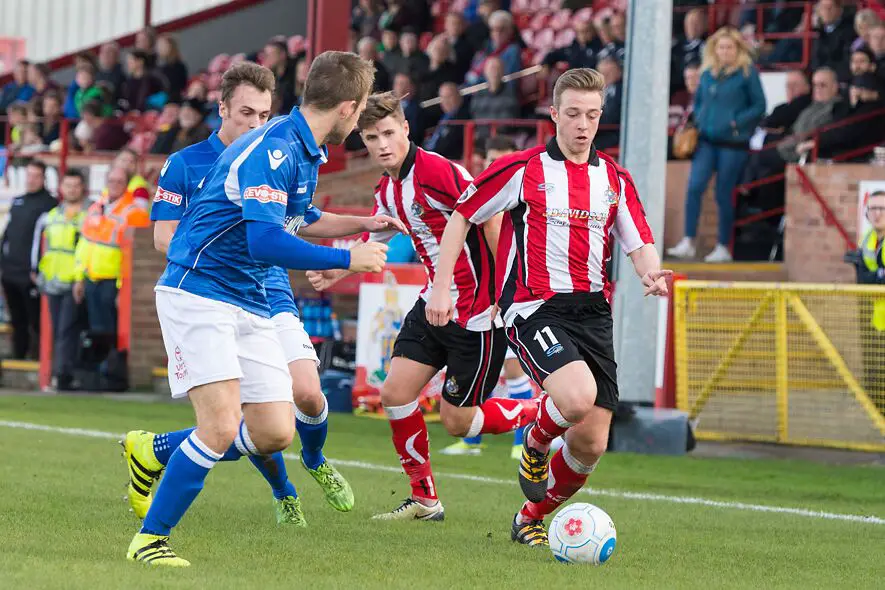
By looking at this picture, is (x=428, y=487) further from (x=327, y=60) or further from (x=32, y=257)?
(x=32, y=257)

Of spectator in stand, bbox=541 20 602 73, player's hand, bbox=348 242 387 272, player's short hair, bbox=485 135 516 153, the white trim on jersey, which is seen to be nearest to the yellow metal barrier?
player's short hair, bbox=485 135 516 153

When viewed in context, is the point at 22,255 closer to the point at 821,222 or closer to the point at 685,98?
the point at 685,98

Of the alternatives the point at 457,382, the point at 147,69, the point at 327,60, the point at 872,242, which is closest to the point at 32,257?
the point at 147,69

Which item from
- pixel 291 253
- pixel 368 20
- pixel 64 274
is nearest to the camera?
pixel 291 253

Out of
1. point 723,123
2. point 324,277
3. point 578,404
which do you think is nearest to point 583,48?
point 723,123

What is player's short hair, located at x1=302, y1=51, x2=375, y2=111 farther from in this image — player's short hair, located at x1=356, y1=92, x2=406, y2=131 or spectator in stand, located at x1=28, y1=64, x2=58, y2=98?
spectator in stand, located at x1=28, y1=64, x2=58, y2=98

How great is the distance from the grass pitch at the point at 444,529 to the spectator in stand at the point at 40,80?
13657 mm

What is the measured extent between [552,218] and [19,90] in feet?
61.5

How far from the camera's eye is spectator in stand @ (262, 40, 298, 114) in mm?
18406

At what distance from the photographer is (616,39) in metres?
15.5

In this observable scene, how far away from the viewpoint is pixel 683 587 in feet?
16.8

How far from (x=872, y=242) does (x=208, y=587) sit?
815 cm

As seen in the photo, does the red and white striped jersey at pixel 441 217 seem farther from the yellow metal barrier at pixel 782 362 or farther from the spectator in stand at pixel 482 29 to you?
the spectator in stand at pixel 482 29

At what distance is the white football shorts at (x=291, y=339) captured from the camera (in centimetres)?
642
